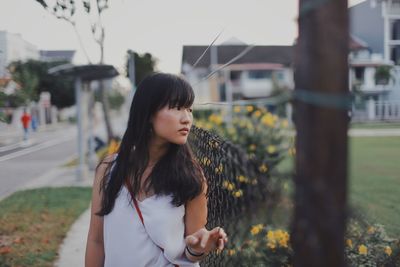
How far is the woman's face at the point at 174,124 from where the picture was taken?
1638mm

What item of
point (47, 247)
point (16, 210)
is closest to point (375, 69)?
point (47, 247)

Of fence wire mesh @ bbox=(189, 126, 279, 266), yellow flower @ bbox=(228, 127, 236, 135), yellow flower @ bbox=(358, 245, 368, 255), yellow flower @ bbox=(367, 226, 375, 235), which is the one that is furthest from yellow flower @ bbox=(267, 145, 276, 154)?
fence wire mesh @ bbox=(189, 126, 279, 266)

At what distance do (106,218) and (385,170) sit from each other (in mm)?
7386

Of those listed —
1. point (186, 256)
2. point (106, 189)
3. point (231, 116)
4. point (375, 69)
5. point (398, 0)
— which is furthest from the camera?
point (231, 116)

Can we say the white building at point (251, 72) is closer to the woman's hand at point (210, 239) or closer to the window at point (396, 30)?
the woman's hand at point (210, 239)

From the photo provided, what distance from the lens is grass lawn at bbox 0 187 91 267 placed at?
13.6 feet

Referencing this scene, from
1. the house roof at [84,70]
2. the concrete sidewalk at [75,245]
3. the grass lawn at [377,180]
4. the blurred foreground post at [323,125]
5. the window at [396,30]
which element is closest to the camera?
the blurred foreground post at [323,125]

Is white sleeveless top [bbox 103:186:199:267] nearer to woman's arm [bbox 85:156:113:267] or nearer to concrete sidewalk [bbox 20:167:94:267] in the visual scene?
woman's arm [bbox 85:156:113:267]

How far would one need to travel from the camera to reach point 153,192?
165cm

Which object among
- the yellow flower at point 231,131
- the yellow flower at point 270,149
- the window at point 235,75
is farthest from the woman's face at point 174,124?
the yellow flower at point 231,131

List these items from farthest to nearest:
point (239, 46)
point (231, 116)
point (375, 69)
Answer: point (231, 116)
point (375, 69)
point (239, 46)

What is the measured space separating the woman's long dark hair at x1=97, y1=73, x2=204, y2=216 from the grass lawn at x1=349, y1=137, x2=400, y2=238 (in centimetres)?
241

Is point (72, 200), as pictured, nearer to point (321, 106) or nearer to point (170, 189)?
point (170, 189)

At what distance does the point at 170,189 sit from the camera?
1.63 meters
